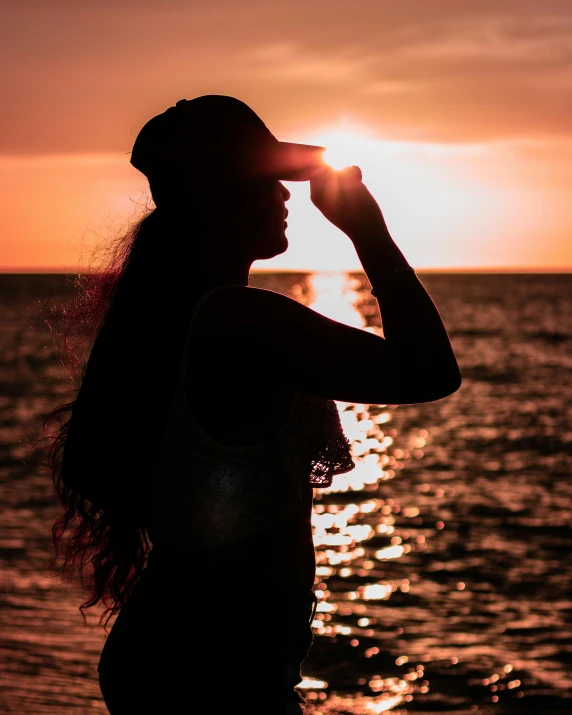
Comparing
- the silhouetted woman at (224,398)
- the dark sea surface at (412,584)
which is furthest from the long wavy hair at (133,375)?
the dark sea surface at (412,584)

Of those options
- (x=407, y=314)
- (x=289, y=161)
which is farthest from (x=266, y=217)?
(x=407, y=314)

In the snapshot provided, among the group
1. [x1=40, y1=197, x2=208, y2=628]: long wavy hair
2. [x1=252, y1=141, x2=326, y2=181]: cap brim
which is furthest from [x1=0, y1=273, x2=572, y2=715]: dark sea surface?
[x1=252, y1=141, x2=326, y2=181]: cap brim

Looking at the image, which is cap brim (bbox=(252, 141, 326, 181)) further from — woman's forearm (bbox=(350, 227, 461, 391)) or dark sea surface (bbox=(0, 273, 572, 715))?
dark sea surface (bbox=(0, 273, 572, 715))

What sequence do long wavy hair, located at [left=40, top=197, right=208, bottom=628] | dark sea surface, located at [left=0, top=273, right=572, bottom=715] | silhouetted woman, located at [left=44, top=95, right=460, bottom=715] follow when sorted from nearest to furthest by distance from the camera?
silhouetted woman, located at [left=44, top=95, right=460, bottom=715] < long wavy hair, located at [left=40, top=197, right=208, bottom=628] < dark sea surface, located at [left=0, top=273, right=572, bottom=715]

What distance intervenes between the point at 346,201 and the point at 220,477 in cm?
63

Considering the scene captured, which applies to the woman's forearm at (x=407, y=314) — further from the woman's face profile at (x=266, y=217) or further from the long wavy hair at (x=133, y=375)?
the long wavy hair at (x=133, y=375)

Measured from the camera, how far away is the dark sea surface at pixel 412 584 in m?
11.1

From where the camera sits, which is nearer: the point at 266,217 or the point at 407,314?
the point at 407,314

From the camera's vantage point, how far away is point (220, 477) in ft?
6.68

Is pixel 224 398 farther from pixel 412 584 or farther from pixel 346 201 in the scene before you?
pixel 412 584

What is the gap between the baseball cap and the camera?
2.22 m

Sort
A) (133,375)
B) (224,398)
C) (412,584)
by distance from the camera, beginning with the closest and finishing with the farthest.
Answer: (224,398) < (133,375) < (412,584)

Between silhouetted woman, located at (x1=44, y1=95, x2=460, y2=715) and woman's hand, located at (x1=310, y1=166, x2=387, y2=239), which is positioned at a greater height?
woman's hand, located at (x1=310, y1=166, x2=387, y2=239)

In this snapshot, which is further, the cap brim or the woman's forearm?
the cap brim
